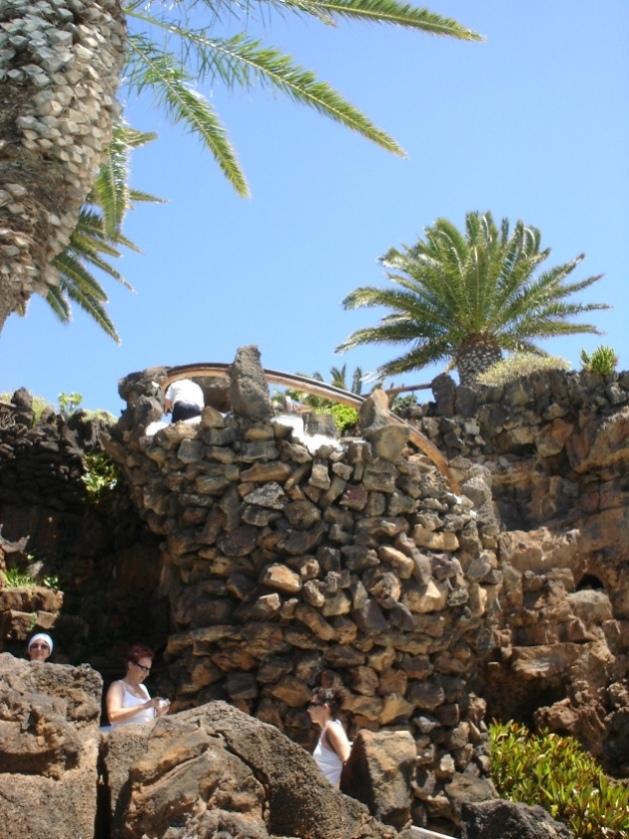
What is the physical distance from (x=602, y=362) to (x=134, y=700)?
1071 cm

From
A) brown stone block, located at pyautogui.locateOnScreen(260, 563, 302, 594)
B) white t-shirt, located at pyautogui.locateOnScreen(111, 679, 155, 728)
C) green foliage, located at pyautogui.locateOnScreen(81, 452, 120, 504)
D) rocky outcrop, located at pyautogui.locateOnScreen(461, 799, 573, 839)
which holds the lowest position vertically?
rocky outcrop, located at pyautogui.locateOnScreen(461, 799, 573, 839)

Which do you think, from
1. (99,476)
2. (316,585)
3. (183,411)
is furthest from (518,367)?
(316,585)

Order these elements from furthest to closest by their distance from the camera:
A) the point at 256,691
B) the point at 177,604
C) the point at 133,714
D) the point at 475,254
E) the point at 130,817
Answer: the point at 475,254 → the point at 177,604 → the point at 256,691 → the point at 133,714 → the point at 130,817

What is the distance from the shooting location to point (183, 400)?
1115 centimetres

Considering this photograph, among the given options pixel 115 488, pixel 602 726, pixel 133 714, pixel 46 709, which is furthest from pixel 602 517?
pixel 46 709

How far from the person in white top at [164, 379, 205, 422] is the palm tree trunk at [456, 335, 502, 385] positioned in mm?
10041

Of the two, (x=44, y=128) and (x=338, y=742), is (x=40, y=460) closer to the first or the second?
(x=44, y=128)

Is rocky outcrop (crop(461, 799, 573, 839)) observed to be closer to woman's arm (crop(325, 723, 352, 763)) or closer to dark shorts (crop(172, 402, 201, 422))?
woman's arm (crop(325, 723, 352, 763))

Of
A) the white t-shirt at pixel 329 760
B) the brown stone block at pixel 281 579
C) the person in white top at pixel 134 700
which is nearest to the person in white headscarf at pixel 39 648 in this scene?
the person in white top at pixel 134 700

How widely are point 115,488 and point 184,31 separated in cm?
651

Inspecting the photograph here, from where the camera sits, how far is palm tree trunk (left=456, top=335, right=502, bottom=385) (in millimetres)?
20938

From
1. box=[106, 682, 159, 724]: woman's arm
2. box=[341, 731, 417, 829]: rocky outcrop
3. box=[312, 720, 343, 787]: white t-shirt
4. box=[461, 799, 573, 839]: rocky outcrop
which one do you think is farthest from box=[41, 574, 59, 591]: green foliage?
box=[461, 799, 573, 839]: rocky outcrop

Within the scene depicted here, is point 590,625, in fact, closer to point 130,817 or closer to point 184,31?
point 184,31

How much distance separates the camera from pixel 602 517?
1472 centimetres
